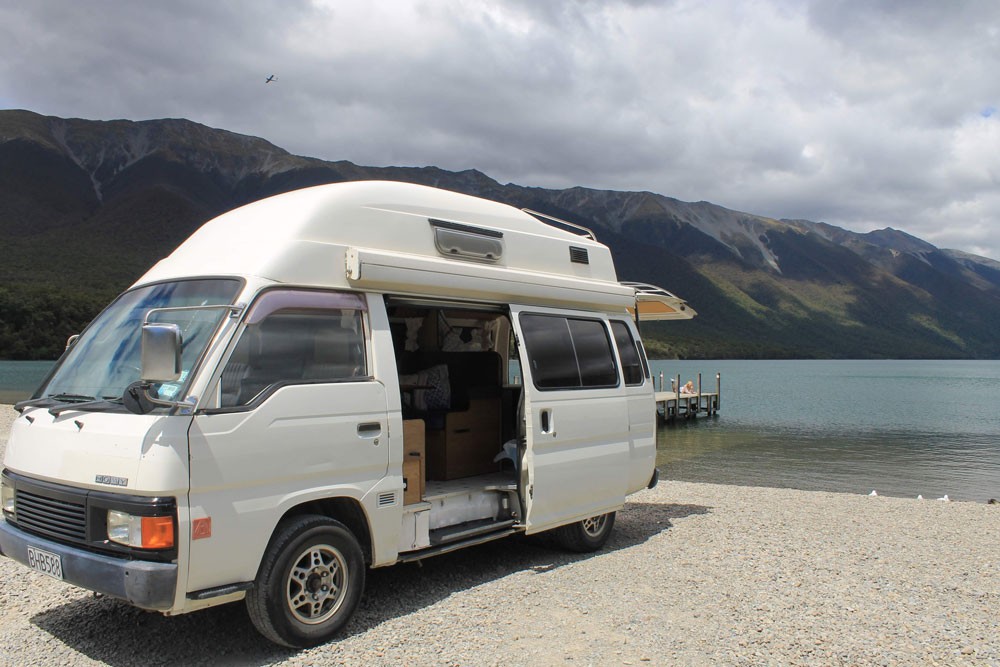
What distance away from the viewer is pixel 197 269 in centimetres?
564

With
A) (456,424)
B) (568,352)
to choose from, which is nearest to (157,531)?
(456,424)

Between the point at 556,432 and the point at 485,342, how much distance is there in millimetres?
2528

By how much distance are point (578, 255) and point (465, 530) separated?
3.22 meters

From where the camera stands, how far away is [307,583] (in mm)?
5156

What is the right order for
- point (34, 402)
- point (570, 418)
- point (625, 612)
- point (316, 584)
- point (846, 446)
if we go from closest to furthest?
point (316, 584) → point (34, 402) → point (625, 612) → point (570, 418) → point (846, 446)

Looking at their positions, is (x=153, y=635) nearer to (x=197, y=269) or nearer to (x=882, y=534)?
(x=197, y=269)

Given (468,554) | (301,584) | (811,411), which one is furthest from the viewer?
(811,411)

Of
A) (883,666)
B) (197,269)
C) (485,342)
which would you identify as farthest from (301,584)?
(485,342)

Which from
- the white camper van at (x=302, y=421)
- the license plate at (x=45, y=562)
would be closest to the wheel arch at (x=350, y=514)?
the white camper van at (x=302, y=421)

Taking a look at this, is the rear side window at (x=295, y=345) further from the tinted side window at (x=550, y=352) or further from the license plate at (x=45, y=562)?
the tinted side window at (x=550, y=352)

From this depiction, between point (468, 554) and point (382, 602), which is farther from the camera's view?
point (468, 554)

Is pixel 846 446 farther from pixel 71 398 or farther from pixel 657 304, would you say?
pixel 71 398

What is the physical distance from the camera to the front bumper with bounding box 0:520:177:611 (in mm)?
4379

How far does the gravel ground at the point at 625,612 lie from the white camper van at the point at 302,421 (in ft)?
1.72
